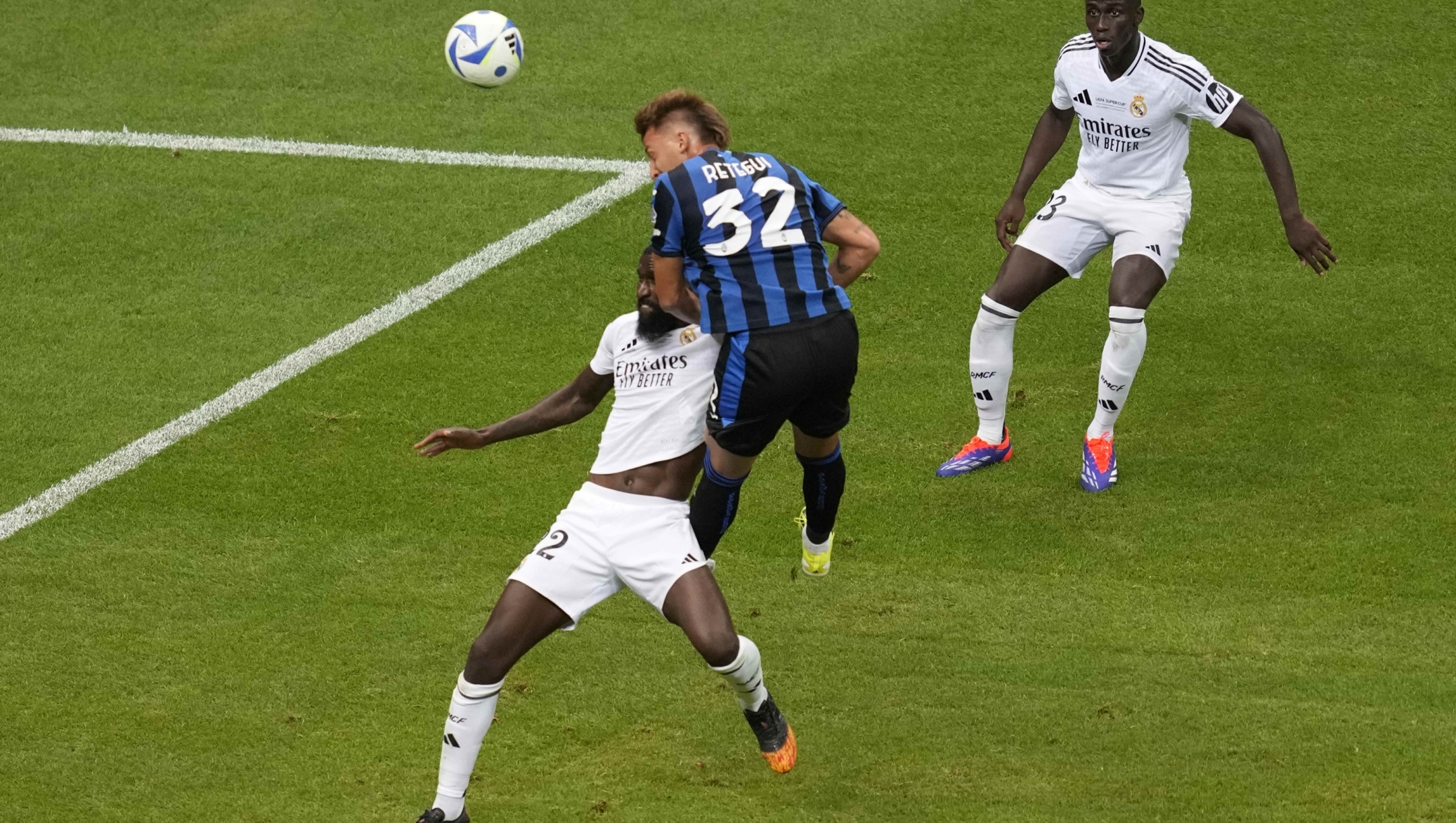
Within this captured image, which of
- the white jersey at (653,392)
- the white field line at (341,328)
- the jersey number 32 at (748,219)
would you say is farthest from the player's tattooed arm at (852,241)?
the white field line at (341,328)

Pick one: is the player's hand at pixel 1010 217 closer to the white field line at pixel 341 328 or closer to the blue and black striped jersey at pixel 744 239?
the blue and black striped jersey at pixel 744 239

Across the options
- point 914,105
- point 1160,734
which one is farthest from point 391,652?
point 914,105

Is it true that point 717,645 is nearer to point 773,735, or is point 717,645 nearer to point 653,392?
point 773,735

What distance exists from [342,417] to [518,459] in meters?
1.16

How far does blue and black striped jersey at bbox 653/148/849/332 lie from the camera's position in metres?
6.68

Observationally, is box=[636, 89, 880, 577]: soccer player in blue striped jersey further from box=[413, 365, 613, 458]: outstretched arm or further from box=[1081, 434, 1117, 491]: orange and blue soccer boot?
box=[1081, 434, 1117, 491]: orange and blue soccer boot

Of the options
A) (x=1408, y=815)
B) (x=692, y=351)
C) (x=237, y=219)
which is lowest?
(x=1408, y=815)

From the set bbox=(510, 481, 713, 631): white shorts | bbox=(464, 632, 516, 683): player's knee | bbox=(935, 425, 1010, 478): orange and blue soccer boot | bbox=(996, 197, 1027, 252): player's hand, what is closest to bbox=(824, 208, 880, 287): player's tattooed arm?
bbox=(510, 481, 713, 631): white shorts

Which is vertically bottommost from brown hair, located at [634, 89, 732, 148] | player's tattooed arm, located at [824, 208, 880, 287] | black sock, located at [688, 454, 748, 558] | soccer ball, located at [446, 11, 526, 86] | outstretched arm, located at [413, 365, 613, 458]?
black sock, located at [688, 454, 748, 558]

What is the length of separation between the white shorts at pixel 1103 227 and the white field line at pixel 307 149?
4474mm

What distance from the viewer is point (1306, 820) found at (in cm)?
641

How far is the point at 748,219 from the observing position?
6730 millimetres

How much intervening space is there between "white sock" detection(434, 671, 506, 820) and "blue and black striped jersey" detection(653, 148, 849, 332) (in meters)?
1.65

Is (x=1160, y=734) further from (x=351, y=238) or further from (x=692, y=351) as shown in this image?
(x=351, y=238)
